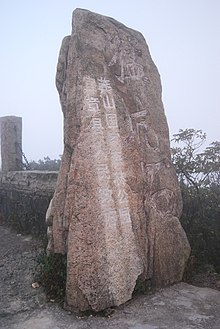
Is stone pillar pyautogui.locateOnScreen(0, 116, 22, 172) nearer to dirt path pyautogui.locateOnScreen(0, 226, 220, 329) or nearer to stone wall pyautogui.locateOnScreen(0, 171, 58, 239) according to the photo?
stone wall pyautogui.locateOnScreen(0, 171, 58, 239)

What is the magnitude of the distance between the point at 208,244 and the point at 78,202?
2229mm

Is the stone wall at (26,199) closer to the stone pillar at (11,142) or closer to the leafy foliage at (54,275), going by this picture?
the stone pillar at (11,142)

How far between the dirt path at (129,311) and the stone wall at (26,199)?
1946 mm

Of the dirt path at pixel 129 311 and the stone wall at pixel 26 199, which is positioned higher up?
the stone wall at pixel 26 199

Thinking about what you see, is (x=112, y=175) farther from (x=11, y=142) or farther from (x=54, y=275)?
(x=11, y=142)

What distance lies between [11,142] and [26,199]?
1.79 meters

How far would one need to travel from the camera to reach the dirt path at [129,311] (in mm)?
2939

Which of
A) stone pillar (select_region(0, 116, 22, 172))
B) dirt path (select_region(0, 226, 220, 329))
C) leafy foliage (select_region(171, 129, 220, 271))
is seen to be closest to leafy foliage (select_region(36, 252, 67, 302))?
dirt path (select_region(0, 226, 220, 329))

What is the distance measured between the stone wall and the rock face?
2.03 meters

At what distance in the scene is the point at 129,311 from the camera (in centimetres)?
318

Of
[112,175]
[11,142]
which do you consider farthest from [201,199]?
[11,142]

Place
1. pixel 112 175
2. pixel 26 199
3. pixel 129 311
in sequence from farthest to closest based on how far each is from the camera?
Result: pixel 26 199 < pixel 112 175 < pixel 129 311

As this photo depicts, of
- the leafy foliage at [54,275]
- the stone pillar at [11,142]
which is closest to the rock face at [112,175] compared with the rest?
the leafy foliage at [54,275]

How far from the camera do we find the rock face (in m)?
3.19
